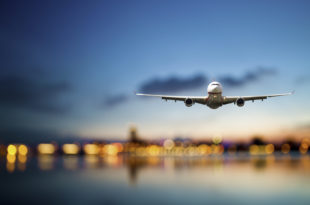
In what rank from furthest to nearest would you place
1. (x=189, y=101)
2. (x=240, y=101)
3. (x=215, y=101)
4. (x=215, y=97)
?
1. (x=189, y=101)
2. (x=215, y=97)
3. (x=215, y=101)
4. (x=240, y=101)

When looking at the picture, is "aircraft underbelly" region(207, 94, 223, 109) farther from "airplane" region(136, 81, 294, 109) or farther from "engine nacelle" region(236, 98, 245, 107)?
"engine nacelle" region(236, 98, 245, 107)

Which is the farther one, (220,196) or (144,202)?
(220,196)

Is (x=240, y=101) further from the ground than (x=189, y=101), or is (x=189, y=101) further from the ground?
(x=189, y=101)

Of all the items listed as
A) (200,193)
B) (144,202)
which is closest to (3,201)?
(144,202)

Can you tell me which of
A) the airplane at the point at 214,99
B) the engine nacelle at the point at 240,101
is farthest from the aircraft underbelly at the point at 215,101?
the engine nacelle at the point at 240,101

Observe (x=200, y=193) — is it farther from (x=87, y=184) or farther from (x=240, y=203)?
(x=87, y=184)

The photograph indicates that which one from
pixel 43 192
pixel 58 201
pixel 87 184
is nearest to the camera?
pixel 58 201

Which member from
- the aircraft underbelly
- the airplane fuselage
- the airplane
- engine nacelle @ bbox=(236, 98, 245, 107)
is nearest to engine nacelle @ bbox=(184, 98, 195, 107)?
the airplane

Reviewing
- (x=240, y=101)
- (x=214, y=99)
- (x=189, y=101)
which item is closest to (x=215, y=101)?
(x=214, y=99)

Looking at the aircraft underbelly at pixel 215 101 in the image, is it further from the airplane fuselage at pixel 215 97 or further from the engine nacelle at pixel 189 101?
the engine nacelle at pixel 189 101

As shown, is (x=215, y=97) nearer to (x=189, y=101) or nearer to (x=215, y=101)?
(x=215, y=101)

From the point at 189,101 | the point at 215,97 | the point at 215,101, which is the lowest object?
the point at 215,101
